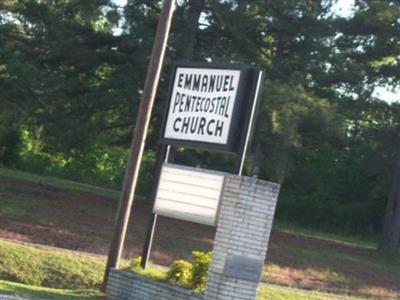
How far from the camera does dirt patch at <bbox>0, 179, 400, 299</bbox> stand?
22.8m

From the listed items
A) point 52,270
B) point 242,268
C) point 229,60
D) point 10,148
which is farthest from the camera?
point 10,148

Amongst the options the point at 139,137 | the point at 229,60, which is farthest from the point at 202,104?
the point at 229,60

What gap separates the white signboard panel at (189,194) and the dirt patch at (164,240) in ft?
21.0

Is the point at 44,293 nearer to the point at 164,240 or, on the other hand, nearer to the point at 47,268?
the point at 47,268

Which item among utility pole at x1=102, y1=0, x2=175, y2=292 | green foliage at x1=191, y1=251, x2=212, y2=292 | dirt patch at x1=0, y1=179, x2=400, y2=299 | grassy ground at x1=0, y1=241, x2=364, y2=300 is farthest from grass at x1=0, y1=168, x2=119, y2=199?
green foliage at x1=191, y1=251, x2=212, y2=292

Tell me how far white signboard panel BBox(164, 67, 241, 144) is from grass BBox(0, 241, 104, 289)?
3.99 m

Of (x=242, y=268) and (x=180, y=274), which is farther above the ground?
(x=242, y=268)

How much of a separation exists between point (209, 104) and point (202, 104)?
156 mm

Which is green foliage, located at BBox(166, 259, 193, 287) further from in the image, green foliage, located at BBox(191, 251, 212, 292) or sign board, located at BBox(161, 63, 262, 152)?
sign board, located at BBox(161, 63, 262, 152)

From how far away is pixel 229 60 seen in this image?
28.0m

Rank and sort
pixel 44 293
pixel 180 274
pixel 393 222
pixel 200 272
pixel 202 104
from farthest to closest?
1. pixel 393 222
2. pixel 202 104
3. pixel 44 293
4. pixel 180 274
5. pixel 200 272

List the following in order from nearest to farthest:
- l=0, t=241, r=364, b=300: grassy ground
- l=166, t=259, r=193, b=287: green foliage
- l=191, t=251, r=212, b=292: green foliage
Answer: l=191, t=251, r=212, b=292: green foliage → l=166, t=259, r=193, b=287: green foliage → l=0, t=241, r=364, b=300: grassy ground

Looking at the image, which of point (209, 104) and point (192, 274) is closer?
point (192, 274)

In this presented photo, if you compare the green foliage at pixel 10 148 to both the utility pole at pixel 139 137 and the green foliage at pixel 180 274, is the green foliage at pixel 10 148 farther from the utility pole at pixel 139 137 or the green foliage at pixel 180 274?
the green foliage at pixel 180 274
